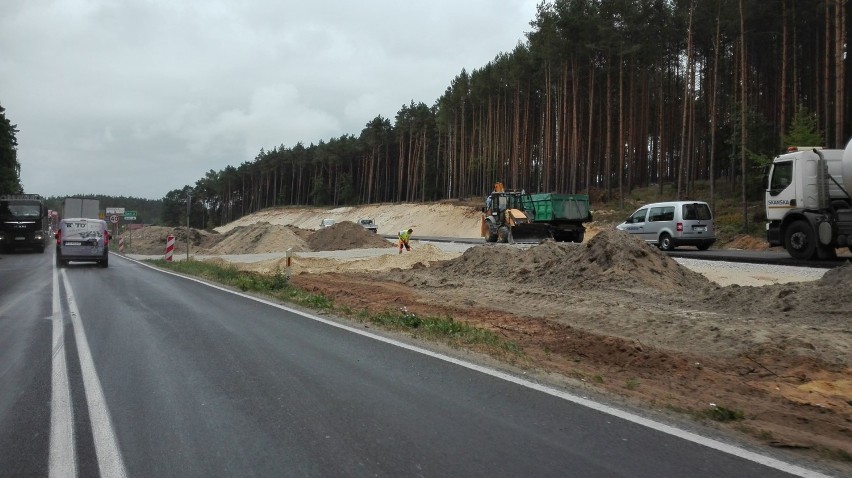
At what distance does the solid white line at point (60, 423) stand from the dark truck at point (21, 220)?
37.7m

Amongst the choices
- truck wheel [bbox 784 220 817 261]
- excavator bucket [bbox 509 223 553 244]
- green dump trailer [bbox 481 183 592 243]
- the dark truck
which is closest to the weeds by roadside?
truck wheel [bbox 784 220 817 261]

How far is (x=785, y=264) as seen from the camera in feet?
57.6

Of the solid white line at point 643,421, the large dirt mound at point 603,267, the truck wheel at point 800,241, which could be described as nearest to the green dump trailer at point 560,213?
the large dirt mound at point 603,267

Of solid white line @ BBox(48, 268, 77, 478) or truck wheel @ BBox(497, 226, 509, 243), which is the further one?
truck wheel @ BBox(497, 226, 509, 243)

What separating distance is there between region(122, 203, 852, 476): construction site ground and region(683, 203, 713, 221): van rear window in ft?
18.4

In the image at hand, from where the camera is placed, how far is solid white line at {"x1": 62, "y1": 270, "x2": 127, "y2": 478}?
4360 mm

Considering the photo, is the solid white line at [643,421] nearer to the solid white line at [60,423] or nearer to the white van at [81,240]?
the solid white line at [60,423]

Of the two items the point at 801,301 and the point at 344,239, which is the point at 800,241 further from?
the point at 344,239

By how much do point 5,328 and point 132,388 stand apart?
5.78 meters

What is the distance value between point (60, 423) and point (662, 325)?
8371 mm

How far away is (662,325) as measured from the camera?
32.9ft

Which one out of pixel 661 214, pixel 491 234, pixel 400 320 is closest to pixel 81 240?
pixel 491 234

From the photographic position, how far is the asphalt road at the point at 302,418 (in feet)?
14.2

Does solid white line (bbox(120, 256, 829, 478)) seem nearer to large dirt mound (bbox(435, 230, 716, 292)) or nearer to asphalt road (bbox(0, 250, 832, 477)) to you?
asphalt road (bbox(0, 250, 832, 477))
